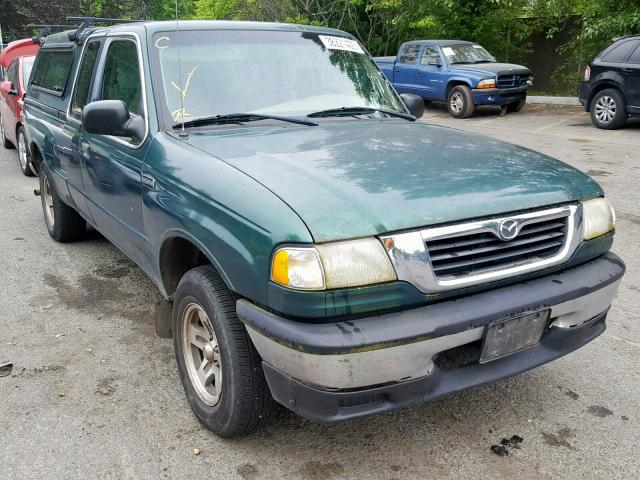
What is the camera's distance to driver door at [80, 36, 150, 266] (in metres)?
3.48

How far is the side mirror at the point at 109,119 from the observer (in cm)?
329

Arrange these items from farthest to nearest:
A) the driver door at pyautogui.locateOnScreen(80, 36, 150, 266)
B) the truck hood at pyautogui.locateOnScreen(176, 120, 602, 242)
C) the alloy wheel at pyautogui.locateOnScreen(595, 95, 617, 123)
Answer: the alloy wheel at pyautogui.locateOnScreen(595, 95, 617, 123)
the driver door at pyautogui.locateOnScreen(80, 36, 150, 266)
the truck hood at pyautogui.locateOnScreen(176, 120, 602, 242)

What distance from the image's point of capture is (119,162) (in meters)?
3.64

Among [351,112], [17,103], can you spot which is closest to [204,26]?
[351,112]

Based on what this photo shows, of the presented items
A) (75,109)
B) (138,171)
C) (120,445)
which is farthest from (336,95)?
(120,445)

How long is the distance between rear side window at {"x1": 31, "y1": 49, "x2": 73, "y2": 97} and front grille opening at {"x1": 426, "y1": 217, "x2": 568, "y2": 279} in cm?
378

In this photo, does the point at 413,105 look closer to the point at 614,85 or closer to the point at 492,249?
the point at 492,249

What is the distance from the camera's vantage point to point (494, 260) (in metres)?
2.55

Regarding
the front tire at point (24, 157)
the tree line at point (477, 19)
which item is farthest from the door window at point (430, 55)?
the front tire at point (24, 157)

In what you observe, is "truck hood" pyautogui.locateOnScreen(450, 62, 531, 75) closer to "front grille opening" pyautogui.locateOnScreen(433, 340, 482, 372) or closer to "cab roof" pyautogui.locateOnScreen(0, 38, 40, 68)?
"cab roof" pyautogui.locateOnScreen(0, 38, 40, 68)

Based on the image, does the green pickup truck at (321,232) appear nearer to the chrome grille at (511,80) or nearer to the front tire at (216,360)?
the front tire at (216,360)

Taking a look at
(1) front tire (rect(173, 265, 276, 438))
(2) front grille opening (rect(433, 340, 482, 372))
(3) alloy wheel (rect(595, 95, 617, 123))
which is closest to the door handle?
(1) front tire (rect(173, 265, 276, 438))

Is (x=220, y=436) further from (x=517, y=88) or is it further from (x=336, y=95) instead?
(x=517, y=88)

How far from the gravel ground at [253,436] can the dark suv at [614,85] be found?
805 cm
